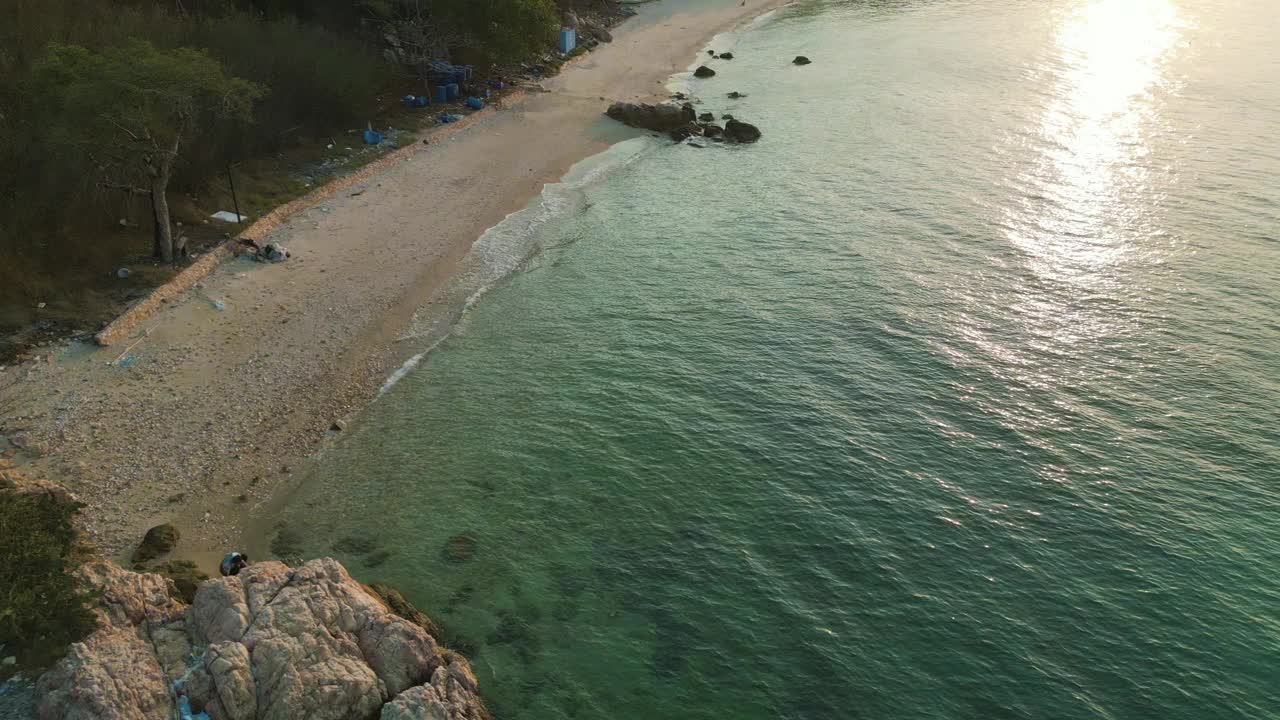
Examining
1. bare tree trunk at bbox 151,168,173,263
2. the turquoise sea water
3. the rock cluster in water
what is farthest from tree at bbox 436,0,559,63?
bare tree trunk at bbox 151,168,173,263

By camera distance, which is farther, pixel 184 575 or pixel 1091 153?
pixel 1091 153

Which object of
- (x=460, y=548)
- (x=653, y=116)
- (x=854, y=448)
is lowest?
(x=460, y=548)

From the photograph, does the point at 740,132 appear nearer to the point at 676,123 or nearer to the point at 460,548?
the point at 676,123

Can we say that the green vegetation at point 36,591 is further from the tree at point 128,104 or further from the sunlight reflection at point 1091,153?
the sunlight reflection at point 1091,153

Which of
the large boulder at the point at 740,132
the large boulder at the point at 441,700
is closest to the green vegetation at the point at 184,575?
the large boulder at the point at 441,700

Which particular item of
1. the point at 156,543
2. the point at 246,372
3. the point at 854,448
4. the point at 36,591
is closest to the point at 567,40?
the point at 246,372

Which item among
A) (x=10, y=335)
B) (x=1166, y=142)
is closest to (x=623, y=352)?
(x=10, y=335)
